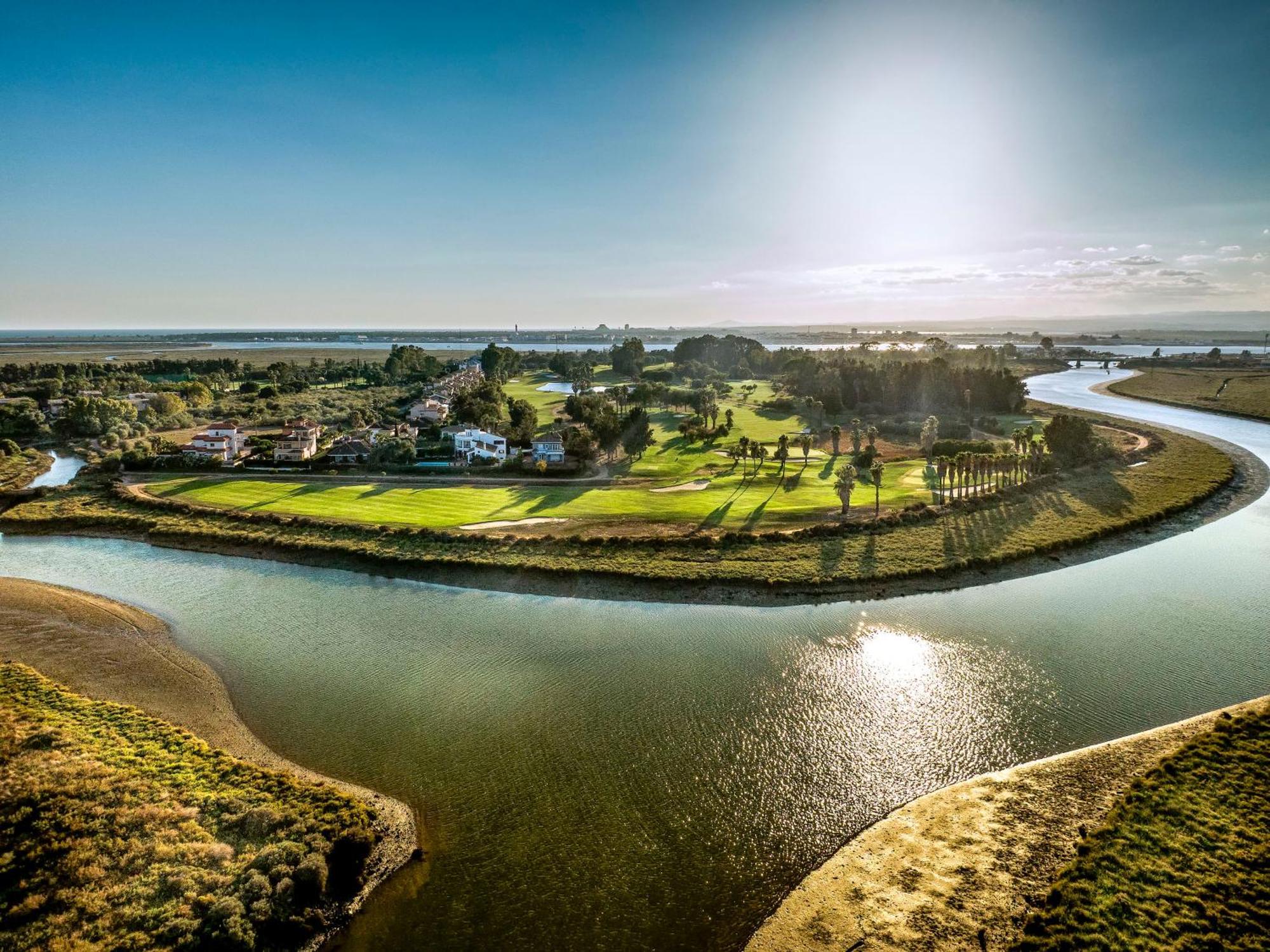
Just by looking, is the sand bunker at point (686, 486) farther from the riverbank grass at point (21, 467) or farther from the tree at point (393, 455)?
the riverbank grass at point (21, 467)

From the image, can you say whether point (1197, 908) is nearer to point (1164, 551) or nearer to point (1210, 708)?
point (1210, 708)

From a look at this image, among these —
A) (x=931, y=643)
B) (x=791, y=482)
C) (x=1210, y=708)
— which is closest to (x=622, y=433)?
(x=791, y=482)

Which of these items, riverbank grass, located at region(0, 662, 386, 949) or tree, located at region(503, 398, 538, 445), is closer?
riverbank grass, located at region(0, 662, 386, 949)

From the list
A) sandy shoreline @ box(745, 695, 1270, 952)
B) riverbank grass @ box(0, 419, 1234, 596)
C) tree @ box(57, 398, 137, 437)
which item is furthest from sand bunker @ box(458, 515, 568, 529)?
tree @ box(57, 398, 137, 437)

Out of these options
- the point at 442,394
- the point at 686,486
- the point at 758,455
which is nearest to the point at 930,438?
the point at 758,455

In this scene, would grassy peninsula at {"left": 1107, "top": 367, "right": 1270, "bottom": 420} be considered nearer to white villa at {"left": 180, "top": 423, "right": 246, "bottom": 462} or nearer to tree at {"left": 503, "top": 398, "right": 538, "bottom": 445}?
tree at {"left": 503, "top": 398, "right": 538, "bottom": 445}

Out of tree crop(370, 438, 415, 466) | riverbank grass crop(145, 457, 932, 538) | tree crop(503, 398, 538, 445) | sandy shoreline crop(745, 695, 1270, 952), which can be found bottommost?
sandy shoreline crop(745, 695, 1270, 952)

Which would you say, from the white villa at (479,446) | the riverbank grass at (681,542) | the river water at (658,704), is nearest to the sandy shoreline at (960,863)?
the river water at (658,704)
